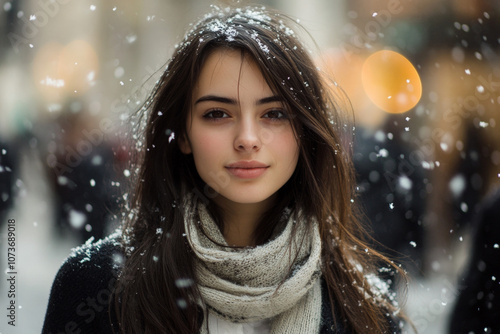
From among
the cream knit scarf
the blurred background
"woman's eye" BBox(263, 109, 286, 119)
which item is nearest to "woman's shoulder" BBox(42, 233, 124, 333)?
the cream knit scarf

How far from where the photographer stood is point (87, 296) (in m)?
1.82

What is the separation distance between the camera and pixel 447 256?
18.1 feet

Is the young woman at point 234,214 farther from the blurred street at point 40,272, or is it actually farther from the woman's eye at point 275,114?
the blurred street at point 40,272

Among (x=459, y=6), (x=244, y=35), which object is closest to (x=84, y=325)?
(x=244, y=35)

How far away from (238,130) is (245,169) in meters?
0.13

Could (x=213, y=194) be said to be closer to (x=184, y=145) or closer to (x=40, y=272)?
(x=184, y=145)

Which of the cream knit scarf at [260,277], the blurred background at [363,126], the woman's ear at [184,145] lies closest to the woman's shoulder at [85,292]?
the cream knit scarf at [260,277]

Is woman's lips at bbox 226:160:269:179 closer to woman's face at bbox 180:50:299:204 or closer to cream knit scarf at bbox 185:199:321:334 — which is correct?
woman's face at bbox 180:50:299:204

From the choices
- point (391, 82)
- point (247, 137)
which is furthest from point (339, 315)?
point (391, 82)

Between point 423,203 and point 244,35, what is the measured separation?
2626 millimetres

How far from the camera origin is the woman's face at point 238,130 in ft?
5.74

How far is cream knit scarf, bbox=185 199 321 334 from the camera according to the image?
1780mm

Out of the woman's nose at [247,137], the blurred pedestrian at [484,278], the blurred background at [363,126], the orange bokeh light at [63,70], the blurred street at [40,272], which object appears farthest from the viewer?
the orange bokeh light at [63,70]

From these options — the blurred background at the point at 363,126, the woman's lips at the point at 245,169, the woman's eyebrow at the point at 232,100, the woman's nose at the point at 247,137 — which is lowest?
the blurred background at the point at 363,126
